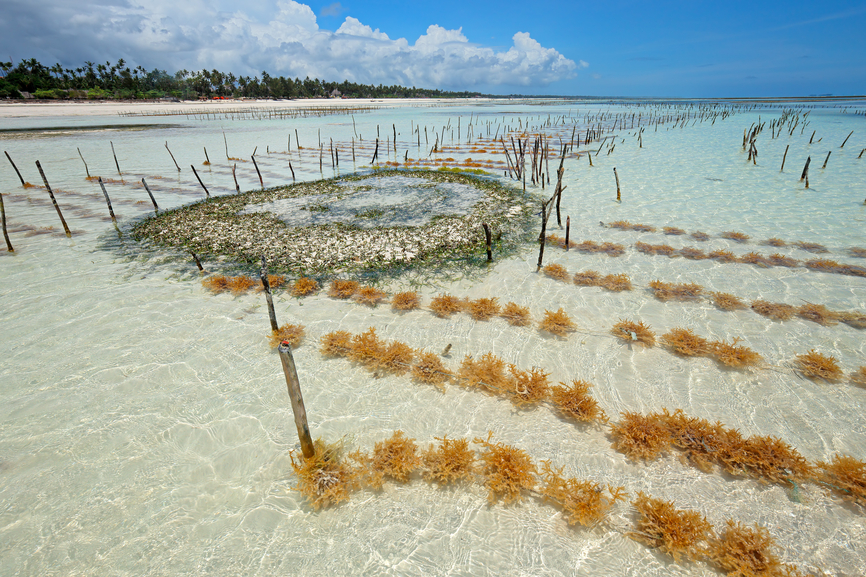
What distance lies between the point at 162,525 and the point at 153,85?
14653 cm

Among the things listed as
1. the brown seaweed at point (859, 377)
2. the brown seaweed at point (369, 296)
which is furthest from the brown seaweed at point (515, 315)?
the brown seaweed at point (859, 377)

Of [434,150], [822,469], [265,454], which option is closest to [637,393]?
[822,469]

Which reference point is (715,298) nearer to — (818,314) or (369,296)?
(818,314)

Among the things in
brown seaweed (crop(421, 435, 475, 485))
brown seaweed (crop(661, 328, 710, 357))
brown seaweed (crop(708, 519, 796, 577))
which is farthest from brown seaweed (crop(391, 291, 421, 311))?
brown seaweed (crop(708, 519, 796, 577))

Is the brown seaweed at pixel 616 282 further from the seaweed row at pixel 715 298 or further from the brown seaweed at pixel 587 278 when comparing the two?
the brown seaweed at pixel 587 278

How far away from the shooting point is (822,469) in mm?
4191

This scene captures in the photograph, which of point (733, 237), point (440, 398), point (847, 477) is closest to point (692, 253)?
point (733, 237)

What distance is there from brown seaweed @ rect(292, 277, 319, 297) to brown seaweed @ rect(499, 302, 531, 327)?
14.9 feet

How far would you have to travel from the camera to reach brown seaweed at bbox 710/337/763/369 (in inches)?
229

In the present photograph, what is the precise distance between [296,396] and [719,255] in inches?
436

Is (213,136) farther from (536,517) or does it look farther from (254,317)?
(536,517)

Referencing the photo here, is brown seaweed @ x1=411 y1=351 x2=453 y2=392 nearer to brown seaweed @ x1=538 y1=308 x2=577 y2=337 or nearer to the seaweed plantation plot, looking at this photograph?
brown seaweed @ x1=538 y1=308 x2=577 y2=337

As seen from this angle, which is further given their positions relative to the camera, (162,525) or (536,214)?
(536,214)

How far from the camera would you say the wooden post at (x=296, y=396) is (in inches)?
147
